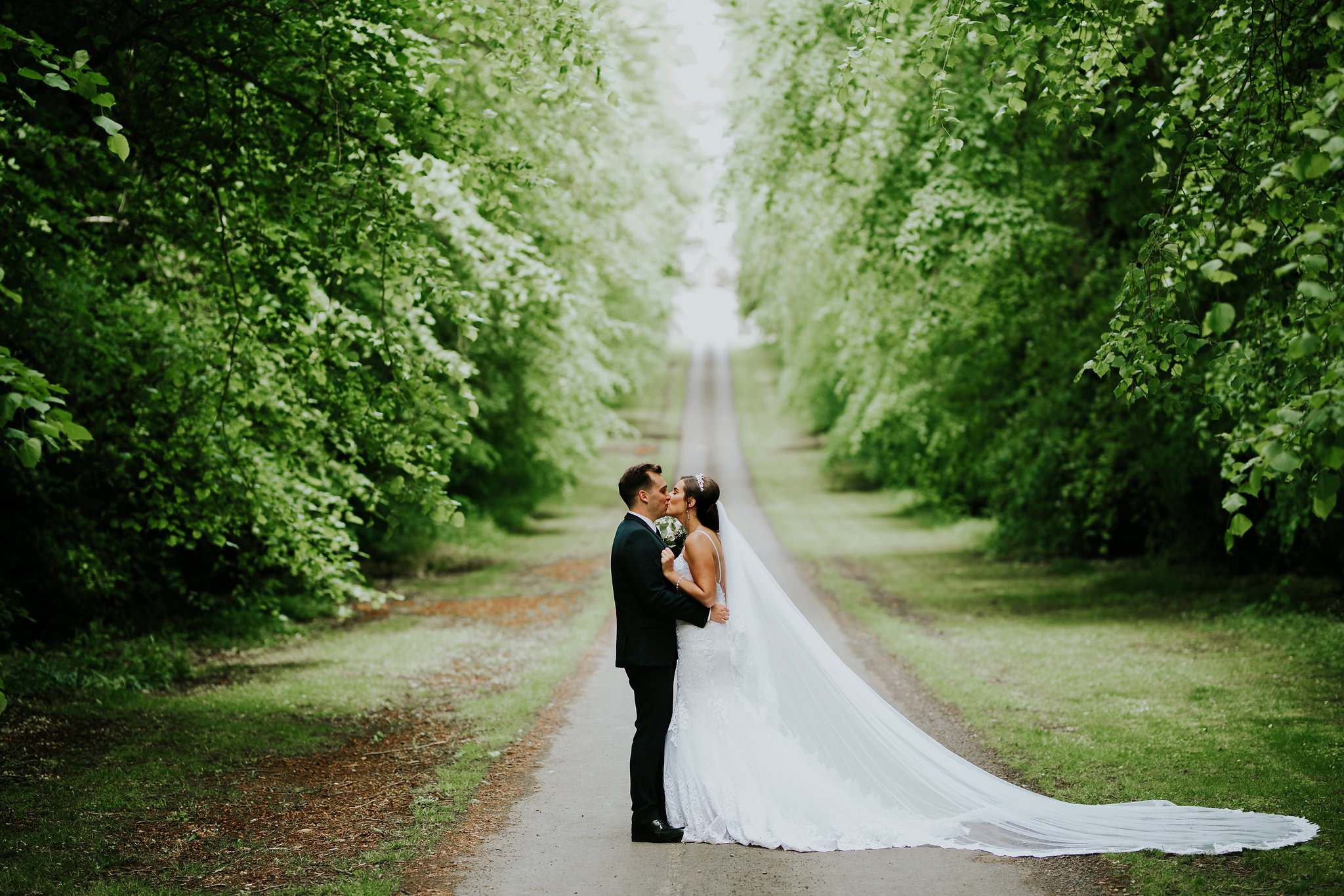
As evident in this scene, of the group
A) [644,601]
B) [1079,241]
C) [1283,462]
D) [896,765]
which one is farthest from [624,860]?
[1079,241]

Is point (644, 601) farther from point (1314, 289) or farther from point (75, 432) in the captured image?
point (1314, 289)

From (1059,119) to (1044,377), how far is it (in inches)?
473

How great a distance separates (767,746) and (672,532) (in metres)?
1.69

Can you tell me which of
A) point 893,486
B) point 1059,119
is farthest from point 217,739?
point 893,486

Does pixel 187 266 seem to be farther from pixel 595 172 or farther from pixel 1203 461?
pixel 1203 461

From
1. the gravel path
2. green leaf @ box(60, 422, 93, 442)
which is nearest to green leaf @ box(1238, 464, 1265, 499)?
the gravel path

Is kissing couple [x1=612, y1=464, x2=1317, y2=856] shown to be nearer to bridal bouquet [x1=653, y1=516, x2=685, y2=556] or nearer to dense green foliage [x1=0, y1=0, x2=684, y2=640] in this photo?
bridal bouquet [x1=653, y1=516, x2=685, y2=556]

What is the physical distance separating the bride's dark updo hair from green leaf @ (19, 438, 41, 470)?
386 centimetres

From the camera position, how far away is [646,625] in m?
6.73

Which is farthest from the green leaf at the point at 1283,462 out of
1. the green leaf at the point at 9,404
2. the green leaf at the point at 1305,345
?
the green leaf at the point at 9,404

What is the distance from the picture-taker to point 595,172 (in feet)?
60.5

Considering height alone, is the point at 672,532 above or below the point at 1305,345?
below

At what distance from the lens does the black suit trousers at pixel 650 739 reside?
654cm

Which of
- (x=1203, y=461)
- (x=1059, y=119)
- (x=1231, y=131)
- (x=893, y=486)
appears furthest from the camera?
(x=893, y=486)
